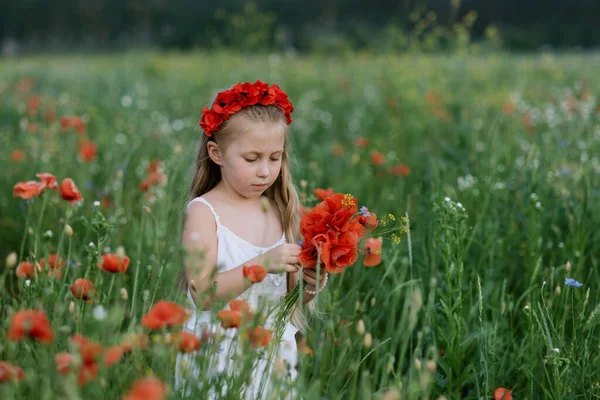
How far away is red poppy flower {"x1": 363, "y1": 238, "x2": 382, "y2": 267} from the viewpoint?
1681 mm

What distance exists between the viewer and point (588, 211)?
2.89 meters

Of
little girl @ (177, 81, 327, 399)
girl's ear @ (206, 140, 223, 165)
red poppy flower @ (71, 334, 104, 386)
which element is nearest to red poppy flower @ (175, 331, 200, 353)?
red poppy flower @ (71, 334, 104, 386)

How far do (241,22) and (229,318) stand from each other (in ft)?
21.5

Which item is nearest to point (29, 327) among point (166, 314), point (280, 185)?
point (166, 314)

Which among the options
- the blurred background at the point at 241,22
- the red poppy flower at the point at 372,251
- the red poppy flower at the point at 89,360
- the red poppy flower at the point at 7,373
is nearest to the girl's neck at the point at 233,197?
the red poppy flower at the point at 372,251

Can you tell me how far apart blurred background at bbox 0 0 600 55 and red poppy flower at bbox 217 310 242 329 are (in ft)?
20.3

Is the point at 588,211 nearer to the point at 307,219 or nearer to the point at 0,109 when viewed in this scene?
the point at 307,219

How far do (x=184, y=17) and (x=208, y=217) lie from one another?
23879 mm

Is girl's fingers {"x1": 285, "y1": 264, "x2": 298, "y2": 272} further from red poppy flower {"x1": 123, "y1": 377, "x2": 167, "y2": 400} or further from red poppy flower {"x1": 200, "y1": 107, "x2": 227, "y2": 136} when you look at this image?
red poppy flower {"x1": 123, "y1": 377, "x2": 167, "y2": 400}

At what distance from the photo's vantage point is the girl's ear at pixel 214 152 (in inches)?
86.4

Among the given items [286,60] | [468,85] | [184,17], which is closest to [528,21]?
[184,17]

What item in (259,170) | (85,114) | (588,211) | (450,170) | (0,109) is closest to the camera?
(259,170)

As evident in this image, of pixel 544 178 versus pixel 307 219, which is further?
pixel 544 178

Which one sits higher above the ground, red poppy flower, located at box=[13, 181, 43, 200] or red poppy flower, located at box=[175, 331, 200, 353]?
red poppy flower, located at box=[13, 181, 43, 200]
